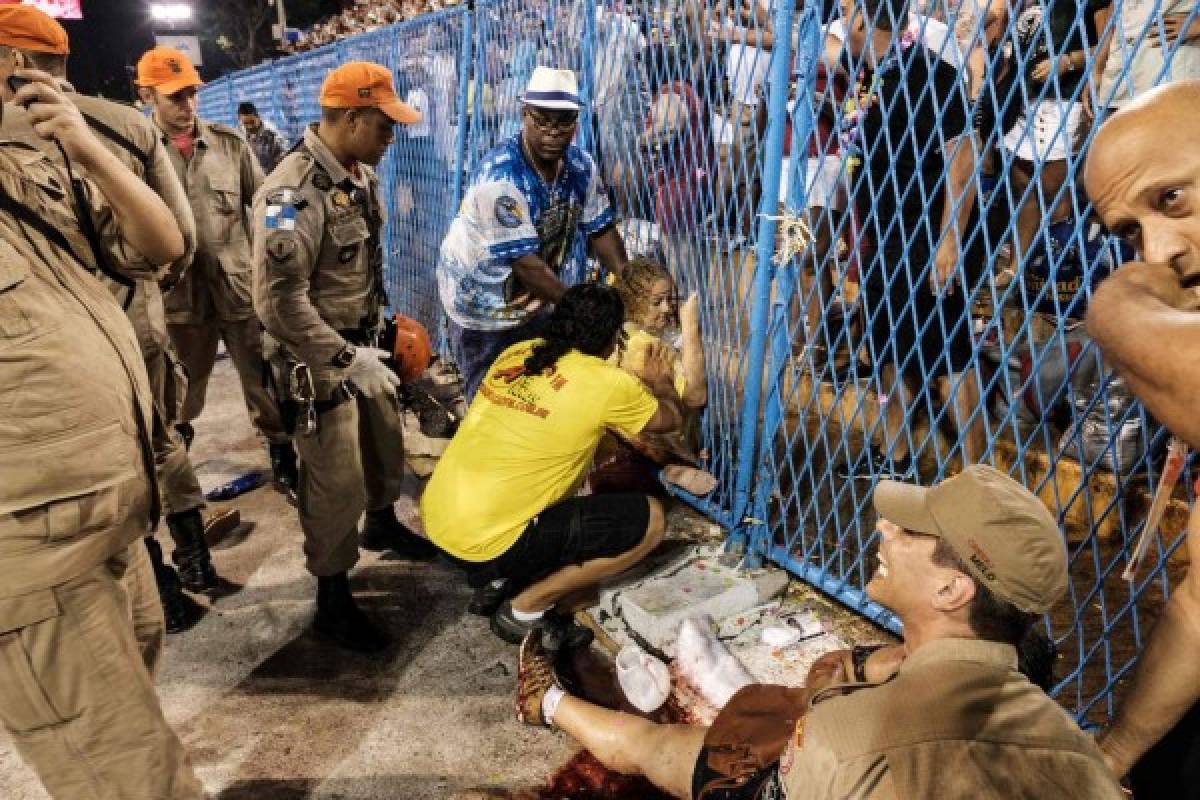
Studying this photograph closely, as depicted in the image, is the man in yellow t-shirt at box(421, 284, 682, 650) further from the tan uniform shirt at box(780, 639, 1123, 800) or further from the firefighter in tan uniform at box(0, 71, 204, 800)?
the tan uniform shirt at box(780, 639, 1123, 800)

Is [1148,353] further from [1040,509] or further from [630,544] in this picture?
[630,544]

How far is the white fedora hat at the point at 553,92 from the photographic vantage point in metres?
3.47

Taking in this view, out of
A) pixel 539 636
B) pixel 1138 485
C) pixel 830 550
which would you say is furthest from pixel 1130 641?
pixel 539 636

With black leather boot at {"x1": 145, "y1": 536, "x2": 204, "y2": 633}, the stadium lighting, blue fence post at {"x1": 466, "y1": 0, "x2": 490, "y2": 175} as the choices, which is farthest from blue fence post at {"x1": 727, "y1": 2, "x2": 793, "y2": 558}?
the stadium lighting

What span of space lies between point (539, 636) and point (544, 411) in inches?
35.4

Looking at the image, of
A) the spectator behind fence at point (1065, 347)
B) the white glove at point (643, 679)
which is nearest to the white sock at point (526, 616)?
the white glove at point (643, 679)

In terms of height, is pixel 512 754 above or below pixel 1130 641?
below

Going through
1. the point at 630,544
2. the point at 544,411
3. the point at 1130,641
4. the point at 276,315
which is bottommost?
the point at 1130,641

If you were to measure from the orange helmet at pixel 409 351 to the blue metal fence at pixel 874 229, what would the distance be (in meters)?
1.26

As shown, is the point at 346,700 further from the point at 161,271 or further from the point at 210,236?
the point at 210,236

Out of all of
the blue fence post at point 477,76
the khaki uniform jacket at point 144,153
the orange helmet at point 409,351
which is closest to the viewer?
the khaki uniform jacket at point 144,153

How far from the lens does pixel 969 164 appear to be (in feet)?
9.84

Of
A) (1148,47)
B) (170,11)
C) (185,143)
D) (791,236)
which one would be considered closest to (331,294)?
(791,236)

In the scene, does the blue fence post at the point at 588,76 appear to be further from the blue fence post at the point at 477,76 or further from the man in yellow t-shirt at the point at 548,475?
the man in yellow t-shirt at the point at 548,475
